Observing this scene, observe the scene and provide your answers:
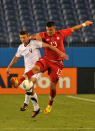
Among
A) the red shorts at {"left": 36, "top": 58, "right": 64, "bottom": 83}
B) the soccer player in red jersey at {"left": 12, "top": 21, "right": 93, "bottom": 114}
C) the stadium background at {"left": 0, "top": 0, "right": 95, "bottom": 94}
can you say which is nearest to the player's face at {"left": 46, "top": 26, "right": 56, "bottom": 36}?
the soccer player in red jersey at {"left": 12, "top": 21, "right": 93, "bottom": 114}

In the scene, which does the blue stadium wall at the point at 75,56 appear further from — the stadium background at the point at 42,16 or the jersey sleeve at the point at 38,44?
the jersey sleeve at the point at 38,44

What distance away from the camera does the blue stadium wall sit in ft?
50.0

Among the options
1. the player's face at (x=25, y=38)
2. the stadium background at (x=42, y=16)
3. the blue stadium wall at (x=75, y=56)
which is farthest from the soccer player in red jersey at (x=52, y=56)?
the stadium background at (x=42, y=16)

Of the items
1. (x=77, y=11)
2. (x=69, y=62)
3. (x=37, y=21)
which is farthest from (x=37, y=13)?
(x=69, y=62)

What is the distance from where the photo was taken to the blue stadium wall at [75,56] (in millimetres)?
15250

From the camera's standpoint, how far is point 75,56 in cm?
1538

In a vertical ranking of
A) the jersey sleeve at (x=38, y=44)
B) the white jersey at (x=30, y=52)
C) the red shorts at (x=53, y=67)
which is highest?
the jersey sleeve at (x=38, y=44)

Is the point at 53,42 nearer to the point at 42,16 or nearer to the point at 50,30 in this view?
the point at 50,30

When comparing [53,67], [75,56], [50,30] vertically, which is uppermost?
[50,30]

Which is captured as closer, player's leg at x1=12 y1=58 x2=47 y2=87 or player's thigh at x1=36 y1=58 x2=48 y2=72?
player's leg at x1=12 y1=58 x2=47 y2=87

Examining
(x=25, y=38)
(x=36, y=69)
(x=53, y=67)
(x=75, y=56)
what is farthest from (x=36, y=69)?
(x=75, y=56)

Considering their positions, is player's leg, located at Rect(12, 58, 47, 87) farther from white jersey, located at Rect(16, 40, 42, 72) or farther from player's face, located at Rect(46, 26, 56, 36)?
player's face, located at Rect(46, 26, 56, 36)

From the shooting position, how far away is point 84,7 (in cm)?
2464

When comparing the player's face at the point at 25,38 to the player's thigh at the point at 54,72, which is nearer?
the player's face at the point at 25,38
